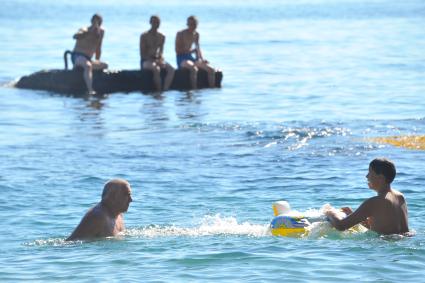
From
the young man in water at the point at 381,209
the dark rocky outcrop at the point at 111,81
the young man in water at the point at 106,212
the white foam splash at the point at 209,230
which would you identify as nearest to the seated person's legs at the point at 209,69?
the dark rocky outcrop at the point at 111,81

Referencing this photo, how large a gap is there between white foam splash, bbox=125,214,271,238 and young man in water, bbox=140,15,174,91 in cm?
1367

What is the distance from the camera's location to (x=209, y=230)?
1170cm

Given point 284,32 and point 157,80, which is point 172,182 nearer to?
point 157,80

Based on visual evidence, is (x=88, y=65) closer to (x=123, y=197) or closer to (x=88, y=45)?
(x=88, y=45)

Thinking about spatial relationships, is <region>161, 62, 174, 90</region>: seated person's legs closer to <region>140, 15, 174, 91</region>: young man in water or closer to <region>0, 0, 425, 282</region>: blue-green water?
<region>140, 15, 174, 91</region>: young man in water

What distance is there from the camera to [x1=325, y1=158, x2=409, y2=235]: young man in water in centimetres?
1058

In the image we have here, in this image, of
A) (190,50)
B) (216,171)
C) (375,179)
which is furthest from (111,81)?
(375,179)

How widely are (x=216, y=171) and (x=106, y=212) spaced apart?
15.6 ft

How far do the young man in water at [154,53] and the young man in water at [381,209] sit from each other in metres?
15.1

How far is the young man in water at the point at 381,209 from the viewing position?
10.6m

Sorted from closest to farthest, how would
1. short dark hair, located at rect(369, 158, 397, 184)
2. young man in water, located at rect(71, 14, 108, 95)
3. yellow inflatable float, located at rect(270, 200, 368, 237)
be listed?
1. short dark hair, located at rect(369, 158, 397, 184)
2. yellow inflatable float, located at rect(270, 200, 368, 237)
3. young man in water, located at rect(71, 14, 108, 95)

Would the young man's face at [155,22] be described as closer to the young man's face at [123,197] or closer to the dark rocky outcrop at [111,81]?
the dark rocky outcrop at [111,81]

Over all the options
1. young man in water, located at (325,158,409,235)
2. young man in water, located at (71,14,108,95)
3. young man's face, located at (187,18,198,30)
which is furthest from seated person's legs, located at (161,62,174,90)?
young man in water, located at (325,158,409,235)

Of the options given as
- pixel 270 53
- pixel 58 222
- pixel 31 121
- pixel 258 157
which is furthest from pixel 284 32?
pixel 58 222
